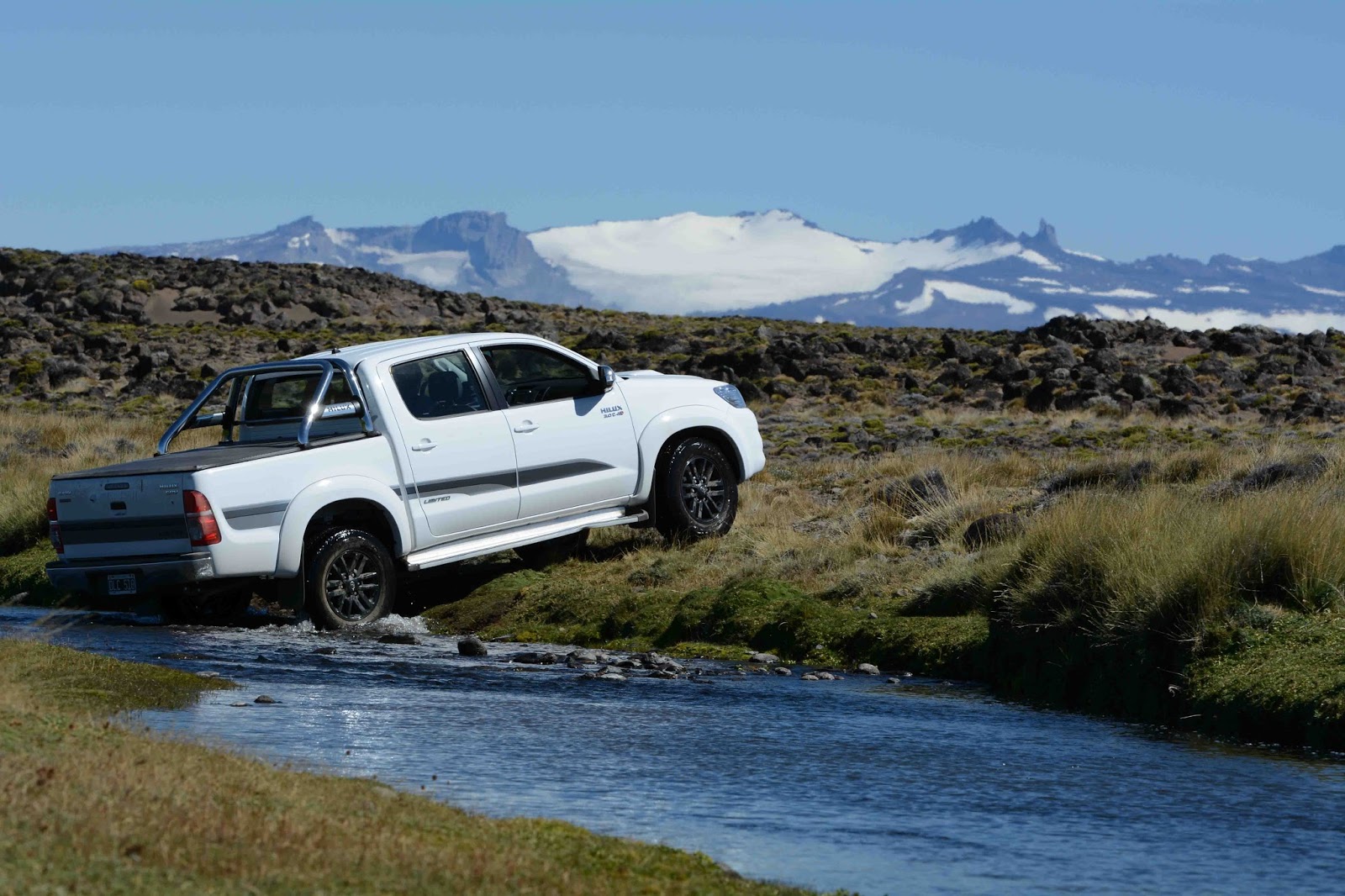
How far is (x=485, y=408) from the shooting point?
520 inches

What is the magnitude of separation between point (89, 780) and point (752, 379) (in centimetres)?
3772

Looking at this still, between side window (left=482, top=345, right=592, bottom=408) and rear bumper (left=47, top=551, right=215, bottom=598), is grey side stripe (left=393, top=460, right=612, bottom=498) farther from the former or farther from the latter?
rear bumper (left=47, top=551, right=215, bottom=598)

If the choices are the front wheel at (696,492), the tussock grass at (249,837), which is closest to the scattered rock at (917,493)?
the front wheel at (696,492)

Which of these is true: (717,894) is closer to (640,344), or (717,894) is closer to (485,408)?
(485,408)

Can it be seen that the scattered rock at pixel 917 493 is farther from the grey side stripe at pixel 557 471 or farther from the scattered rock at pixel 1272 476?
the grey side stripe at pixel 557 471

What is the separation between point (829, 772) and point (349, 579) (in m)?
5.98

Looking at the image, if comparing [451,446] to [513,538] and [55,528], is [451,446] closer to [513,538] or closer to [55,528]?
[513,538]

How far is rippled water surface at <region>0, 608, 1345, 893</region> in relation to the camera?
6117 millimetres

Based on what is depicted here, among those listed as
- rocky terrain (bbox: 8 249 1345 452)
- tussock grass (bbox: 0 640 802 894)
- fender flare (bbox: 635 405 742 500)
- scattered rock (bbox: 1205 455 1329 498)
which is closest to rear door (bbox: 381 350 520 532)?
fender flare (bbox: 635 405 742 500)

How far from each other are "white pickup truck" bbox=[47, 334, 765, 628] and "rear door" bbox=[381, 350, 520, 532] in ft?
0.04

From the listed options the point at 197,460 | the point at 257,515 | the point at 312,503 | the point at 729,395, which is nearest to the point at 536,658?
the point at 312,503

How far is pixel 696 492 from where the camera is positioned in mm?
14969

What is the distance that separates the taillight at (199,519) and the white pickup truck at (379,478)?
12 mm

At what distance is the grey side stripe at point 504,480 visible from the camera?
12.9 meters
